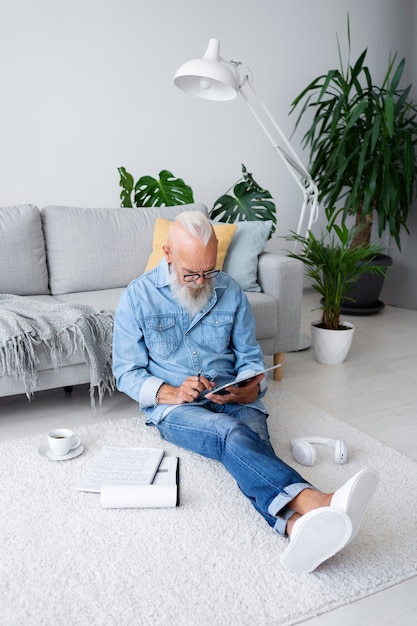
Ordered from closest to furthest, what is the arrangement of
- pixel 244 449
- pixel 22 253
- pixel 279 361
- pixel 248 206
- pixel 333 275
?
pixel 244 449 → pixel 22 253 → pixel 279 361 → pixel 333 275 → pixel 248 206

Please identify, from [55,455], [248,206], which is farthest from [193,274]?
[248,206]

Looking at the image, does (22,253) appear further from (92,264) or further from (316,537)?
(316,537)

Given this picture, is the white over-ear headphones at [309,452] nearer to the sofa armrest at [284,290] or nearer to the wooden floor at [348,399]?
the wooden floor at [348,399]

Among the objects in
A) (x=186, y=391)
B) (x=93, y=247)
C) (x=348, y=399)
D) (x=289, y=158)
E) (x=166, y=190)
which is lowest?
(x=348, y=399)

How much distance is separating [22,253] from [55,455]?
1147 mm

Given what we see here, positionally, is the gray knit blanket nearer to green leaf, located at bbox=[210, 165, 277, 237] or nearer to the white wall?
green leaf, located at bbox=[210, 165, 277, 237]

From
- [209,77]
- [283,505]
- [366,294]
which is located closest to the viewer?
[283,505]

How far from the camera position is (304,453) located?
198 centimetres

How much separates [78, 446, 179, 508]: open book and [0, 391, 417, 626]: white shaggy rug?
3 cm

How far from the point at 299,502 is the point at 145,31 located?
10.6ft

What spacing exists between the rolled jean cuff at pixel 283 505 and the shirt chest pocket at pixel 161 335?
0.69m

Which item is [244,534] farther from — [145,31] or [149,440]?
[145,31]

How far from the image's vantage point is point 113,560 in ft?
4.90

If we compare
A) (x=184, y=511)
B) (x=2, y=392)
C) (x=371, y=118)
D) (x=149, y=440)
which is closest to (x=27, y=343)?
(x=2, y=392)
